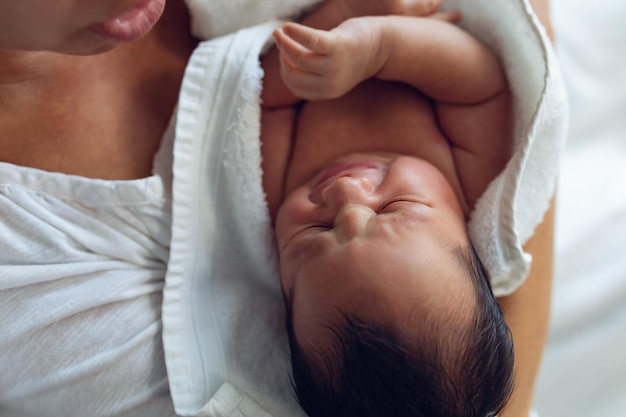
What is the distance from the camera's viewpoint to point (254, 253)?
86 cm

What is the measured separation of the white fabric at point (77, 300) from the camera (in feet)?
2.46

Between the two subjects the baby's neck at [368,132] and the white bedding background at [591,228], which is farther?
the white bedding background at [591,228]

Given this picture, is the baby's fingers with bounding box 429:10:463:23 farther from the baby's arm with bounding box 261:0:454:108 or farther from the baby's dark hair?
the baby's dark hair

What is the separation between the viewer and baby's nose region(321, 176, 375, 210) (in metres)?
0.73

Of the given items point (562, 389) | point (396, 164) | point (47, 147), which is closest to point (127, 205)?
point (47, 147)

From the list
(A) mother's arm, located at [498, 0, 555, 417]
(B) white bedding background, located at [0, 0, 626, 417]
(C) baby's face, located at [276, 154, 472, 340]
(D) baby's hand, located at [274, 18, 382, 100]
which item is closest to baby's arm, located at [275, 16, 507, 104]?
(D) baby's hand, located at [274, 18, 382, 100]

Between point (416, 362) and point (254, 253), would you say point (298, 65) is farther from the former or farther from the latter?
point (416, 362)

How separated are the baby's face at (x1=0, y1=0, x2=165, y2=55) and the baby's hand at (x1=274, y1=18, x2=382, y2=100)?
19cm

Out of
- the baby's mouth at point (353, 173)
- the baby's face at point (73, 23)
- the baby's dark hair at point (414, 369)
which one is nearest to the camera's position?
the baby's face at point (73, 23)

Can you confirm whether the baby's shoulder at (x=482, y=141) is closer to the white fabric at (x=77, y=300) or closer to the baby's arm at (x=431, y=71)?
the baby's arm at (x=431, y=71)

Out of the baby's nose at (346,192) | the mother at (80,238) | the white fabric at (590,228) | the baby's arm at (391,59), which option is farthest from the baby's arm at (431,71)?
the white fabric at (590,228)

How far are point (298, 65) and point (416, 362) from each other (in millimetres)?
372

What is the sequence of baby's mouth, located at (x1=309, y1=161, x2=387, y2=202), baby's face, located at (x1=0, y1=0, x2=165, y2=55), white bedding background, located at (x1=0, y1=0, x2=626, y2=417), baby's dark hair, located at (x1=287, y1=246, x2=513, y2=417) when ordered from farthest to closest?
white bedding background, located at (x1=0, y1=0, x2=626, y2=417), baby's mouth, located at (x1=309, y1=161, x2=387, y2=202), baby's dark hair, located at (x1=287, y1=246, x2=513, y2=417), baby's face, located at (x1=0, y1=0, x2=165, y2=55)

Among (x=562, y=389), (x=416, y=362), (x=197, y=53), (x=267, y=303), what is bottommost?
(x=562, y=389)
